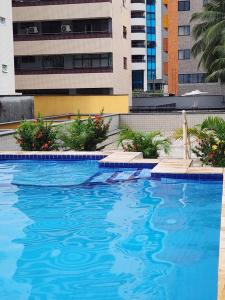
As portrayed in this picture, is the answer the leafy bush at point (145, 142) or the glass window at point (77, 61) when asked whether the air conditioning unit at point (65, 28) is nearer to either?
the glass window at point (77, 61)

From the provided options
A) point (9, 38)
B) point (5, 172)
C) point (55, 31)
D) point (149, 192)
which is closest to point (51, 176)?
point (5, 172)

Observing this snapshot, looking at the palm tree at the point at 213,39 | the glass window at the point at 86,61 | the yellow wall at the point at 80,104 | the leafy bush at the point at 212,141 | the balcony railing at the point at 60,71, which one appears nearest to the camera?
the leafy bush at the point at 212,141

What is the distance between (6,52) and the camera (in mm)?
29750

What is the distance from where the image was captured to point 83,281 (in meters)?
6.61

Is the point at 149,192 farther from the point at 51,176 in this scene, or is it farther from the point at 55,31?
the point at 55,31

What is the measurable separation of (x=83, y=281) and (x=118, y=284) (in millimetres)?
479

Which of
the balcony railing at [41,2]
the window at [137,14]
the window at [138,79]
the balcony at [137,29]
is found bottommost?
the window at [138,79]

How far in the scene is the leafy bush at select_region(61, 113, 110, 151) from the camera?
16281 millimetres

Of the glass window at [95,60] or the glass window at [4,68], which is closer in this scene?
the glass window at [4,68]

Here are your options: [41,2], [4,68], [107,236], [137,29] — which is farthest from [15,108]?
[137,29]

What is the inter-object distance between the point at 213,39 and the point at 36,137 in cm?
2998

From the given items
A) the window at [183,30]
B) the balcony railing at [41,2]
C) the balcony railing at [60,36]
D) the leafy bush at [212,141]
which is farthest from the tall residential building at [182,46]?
the leafy bush at [212,141]

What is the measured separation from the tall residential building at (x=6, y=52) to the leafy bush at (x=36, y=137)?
13472mm

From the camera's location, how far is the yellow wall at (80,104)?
1377 inches
